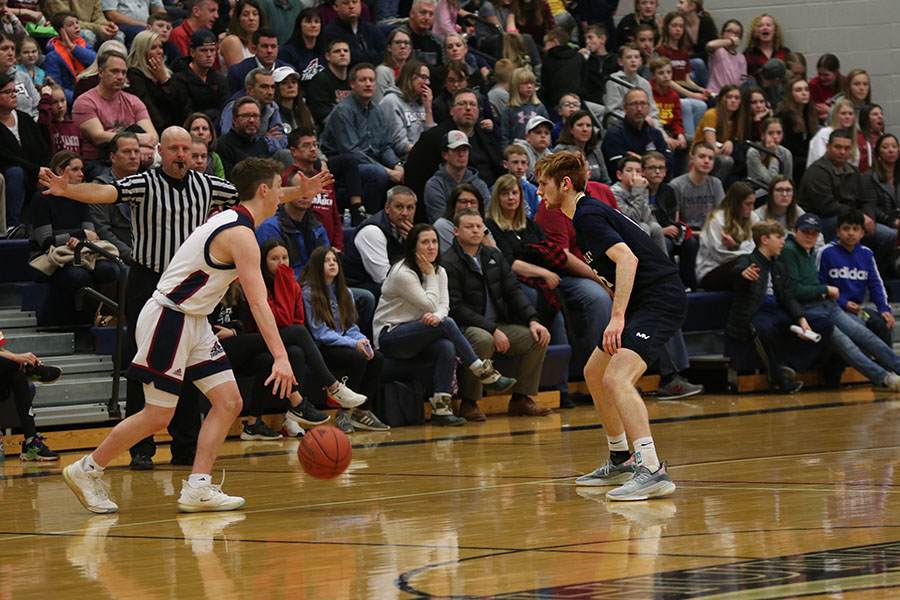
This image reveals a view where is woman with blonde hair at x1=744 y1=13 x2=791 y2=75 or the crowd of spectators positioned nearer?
the crowd of spectators

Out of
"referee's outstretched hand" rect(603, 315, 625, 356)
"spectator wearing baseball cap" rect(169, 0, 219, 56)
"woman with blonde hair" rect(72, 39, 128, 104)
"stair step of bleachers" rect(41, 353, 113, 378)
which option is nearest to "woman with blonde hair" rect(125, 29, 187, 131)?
"woman with blonde hair" rect(72, 39, 128, 104)

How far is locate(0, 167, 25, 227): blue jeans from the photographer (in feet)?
36.8

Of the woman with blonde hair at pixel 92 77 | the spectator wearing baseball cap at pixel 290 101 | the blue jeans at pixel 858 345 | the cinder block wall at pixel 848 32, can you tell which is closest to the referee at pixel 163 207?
the woman with blonde hair at pixel 92 77

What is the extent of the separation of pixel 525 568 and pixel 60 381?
6389 mm

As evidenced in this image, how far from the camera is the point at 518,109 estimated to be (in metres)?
14.4

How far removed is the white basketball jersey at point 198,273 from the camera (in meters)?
6.68

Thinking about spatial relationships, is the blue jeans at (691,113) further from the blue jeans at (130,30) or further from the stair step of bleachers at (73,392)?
the stair step of bleachers at (73,392)

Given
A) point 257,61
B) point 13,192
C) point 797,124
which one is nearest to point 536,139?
point 257,61

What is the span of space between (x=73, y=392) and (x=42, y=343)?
651 mm

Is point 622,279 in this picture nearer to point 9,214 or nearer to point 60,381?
point 60,381

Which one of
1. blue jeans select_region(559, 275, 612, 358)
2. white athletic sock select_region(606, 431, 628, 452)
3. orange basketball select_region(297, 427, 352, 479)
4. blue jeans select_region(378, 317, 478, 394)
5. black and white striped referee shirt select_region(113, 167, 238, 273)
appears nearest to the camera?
orange basketball select_region(297, 427, 352, 479)

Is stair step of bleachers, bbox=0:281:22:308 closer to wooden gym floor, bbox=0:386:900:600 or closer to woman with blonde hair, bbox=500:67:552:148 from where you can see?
wooden gym floor, bbox=0:386:900:600

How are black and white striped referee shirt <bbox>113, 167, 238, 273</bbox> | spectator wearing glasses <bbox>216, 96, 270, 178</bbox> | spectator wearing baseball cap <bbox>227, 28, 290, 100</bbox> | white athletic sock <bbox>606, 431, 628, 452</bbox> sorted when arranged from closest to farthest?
1. white athletic sock <bbox>606, 431, 628, 452</bbox>
2. black and white striped referee shirt <bbox>113, 167, 238, 273</bbox>
3. spectator wearing glasses <bbox>216, 96, 270, 178</bbox>
4. spectator wearing baseball cap <bbox>227, 28, 290, 100</bbox>

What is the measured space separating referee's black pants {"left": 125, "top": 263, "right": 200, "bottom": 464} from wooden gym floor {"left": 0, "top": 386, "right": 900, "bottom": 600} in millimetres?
189
